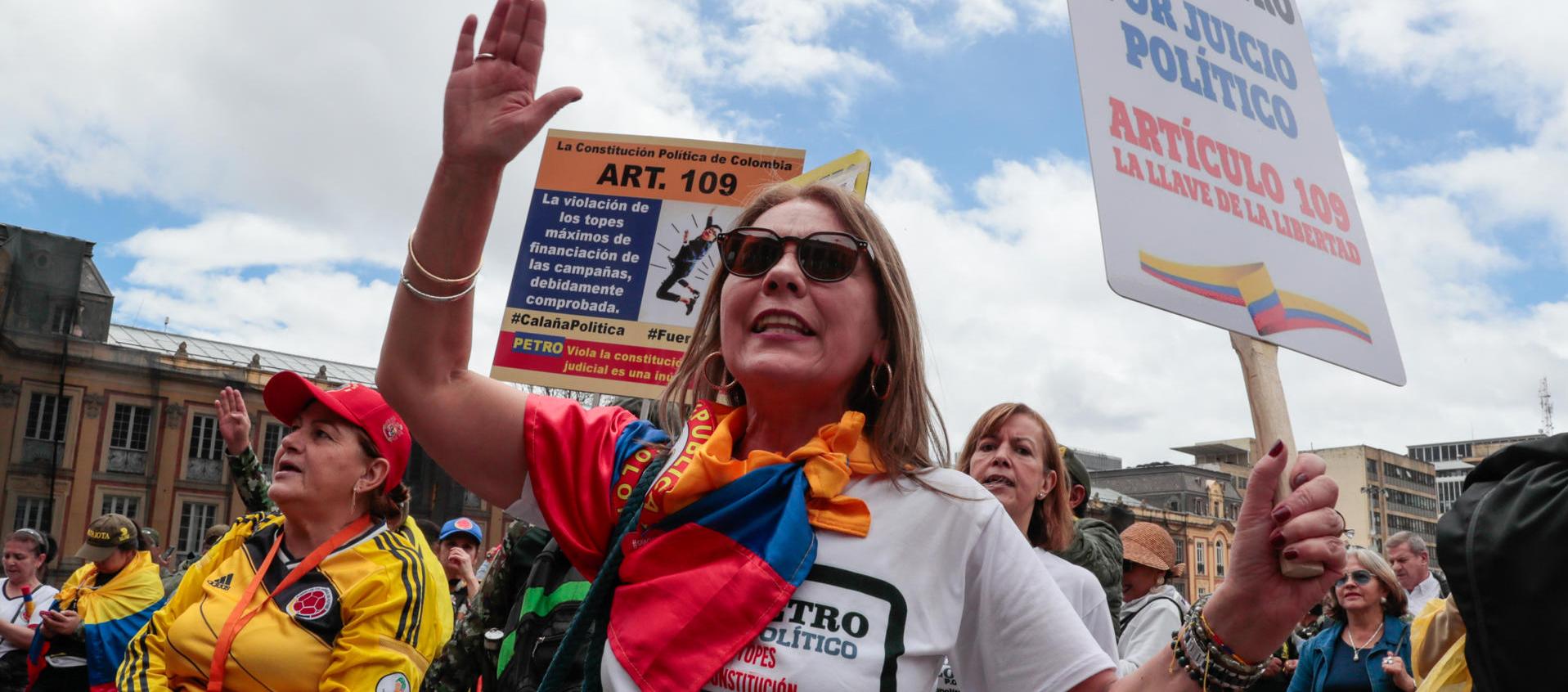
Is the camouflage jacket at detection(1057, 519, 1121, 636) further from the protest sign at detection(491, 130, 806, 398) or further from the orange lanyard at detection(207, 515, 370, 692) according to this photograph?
the orange lanyard at detection(207, 515, 370, 692)

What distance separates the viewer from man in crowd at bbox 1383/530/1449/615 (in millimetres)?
8422

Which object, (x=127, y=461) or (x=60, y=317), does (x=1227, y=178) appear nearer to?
(x=60, y=317)

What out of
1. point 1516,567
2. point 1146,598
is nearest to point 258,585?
point 1516,567

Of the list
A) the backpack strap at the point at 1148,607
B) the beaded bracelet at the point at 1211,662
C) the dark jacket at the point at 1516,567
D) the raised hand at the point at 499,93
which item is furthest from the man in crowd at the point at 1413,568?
the raised hand at the point at 499,93

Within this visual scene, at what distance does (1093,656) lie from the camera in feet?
5.76

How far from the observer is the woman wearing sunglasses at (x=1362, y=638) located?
6762 mm

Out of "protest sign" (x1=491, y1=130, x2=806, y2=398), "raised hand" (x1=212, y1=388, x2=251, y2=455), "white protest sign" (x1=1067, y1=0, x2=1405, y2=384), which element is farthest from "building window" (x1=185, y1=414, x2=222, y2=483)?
"white protest sign" (x1=1067, y1=0, x2=1405, y2=384)

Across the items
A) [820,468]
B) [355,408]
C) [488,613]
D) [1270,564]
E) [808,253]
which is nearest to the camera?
[1270,564]

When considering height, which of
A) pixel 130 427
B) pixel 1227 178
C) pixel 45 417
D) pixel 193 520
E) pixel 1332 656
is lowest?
pixel 1332 656

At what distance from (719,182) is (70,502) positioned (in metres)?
38.6

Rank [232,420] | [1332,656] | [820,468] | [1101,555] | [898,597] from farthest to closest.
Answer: [1332,656], [1101,555], [232,420], [820,468], [898,597]

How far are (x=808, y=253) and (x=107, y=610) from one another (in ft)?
24.9

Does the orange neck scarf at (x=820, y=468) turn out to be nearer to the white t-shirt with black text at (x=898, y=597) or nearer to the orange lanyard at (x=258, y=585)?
the white t-shirt with black text at (x=898, y=597)

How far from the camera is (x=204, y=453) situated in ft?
136
